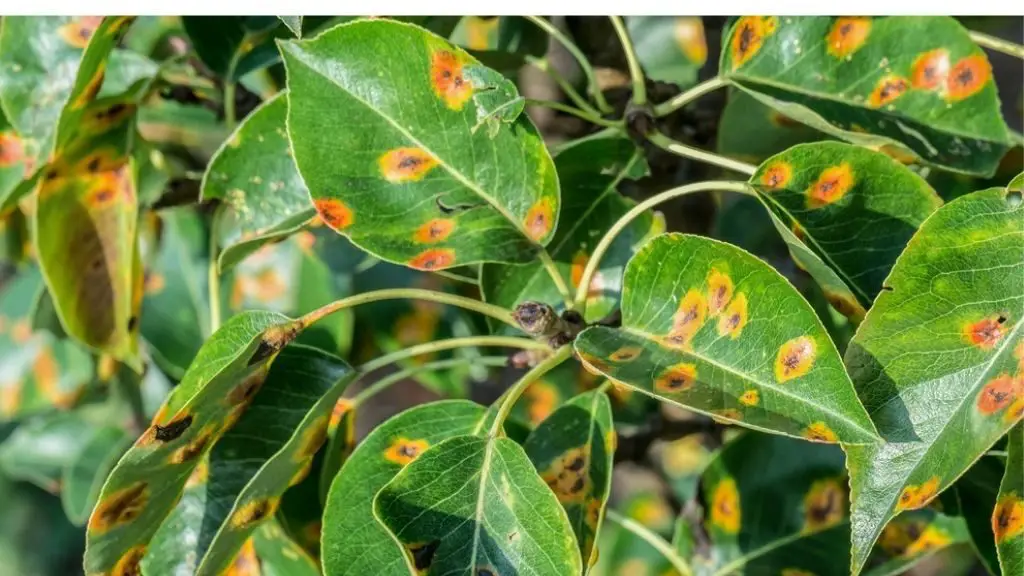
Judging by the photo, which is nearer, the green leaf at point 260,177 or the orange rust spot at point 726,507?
the green leaf at point 260,177

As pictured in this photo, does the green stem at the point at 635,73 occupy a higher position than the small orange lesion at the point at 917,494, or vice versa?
the green stem at the point at 635,73

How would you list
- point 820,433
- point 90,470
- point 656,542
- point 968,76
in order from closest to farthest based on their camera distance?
point 820,433
point 968,76
point 656,542
point 90,470

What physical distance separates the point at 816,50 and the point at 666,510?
23.0 inches

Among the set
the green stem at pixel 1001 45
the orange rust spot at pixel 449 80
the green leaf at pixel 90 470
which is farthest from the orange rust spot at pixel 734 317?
the green leaf at pixel 90 470

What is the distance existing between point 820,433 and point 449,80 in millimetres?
319

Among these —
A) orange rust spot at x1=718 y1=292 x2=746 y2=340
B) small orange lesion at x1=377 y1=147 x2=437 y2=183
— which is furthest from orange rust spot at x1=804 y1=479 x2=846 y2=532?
small orange lesion at x1=377 y1=147 x2=437 y2=183

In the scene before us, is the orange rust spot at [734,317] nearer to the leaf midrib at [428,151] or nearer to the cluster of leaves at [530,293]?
the cluster of leaves at [530,293]

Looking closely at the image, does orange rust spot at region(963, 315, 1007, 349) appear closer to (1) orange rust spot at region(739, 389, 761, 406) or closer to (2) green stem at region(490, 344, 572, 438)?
(1) orange rust spot at region(739, 389, 761, 406)

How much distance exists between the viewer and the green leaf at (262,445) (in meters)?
0.68

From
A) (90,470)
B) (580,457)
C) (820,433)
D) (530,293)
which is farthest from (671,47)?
(90,470)

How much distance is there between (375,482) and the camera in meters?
0.67

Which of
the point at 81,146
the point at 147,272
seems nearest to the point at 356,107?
the point at 81,146

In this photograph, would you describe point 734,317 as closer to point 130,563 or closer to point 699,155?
point 699,155

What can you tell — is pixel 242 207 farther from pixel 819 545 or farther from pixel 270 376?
pixel 819 545
